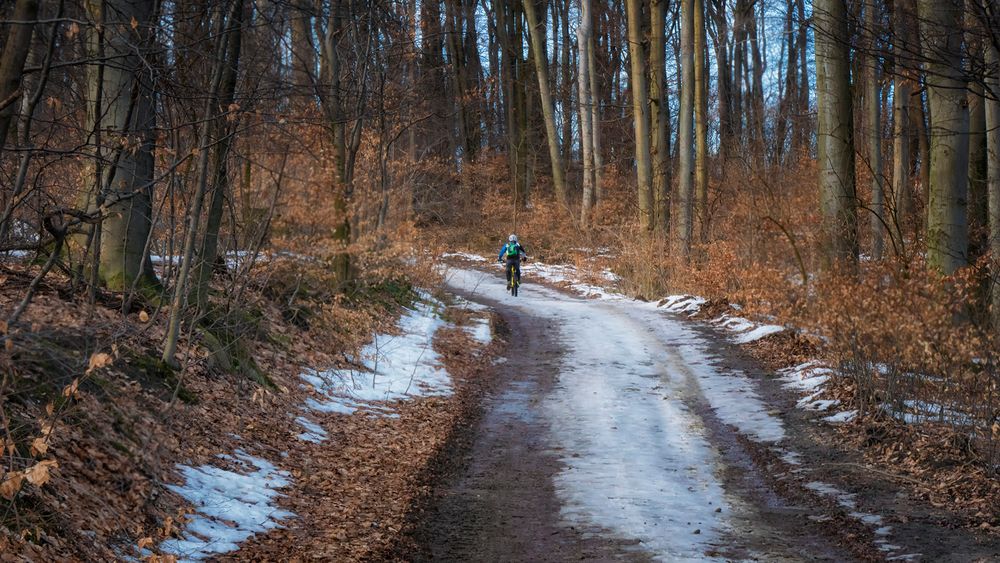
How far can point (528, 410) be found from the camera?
37.6 feet

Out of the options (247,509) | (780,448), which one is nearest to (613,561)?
(247,509)

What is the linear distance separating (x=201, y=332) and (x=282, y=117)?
11.7 feet

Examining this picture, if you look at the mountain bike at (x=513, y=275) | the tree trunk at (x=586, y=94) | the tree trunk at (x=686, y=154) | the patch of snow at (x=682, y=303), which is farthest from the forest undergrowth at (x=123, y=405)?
the tree trunk at (x=586, y=94)

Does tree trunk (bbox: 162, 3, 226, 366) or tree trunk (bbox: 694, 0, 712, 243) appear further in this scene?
tree trunk (bbox: 694, 0, 712, 243)

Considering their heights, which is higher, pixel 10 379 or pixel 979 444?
pixel 10 379

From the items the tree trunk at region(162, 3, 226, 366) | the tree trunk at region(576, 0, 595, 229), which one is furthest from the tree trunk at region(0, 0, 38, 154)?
the tree trunk at region(576, 0, 595, 229)

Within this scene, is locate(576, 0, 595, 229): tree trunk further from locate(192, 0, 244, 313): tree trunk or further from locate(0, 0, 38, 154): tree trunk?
locate(0, 0, 38, 154): tree trunk

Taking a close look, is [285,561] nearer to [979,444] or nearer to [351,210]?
[979,444]

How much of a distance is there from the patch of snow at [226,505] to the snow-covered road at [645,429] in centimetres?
247

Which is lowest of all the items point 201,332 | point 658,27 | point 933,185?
point 201,332

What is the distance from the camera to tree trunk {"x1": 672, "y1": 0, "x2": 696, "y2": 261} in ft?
73.7

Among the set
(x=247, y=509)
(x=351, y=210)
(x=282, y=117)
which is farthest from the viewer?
(x=351, y=210)

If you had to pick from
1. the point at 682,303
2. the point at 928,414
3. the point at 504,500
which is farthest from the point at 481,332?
the point at 928,414

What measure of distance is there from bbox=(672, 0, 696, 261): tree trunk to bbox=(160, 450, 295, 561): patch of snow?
16.2 metres
